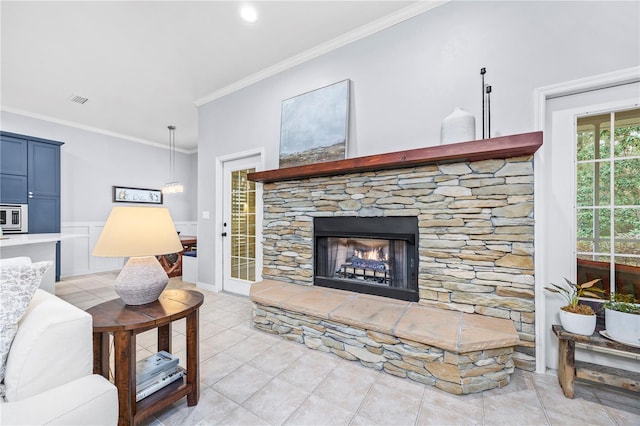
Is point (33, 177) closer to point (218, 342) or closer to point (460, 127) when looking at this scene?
point (218, 342)

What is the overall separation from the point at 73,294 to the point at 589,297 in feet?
18.7

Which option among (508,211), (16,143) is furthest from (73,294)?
(508,211)

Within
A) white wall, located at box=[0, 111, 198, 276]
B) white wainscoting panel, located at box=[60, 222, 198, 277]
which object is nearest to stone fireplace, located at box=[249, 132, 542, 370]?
white wall, located at box=[0, 111, 198, 276]

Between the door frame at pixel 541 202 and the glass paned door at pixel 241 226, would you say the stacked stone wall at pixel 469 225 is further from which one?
the glass paned door at pixel 241 226

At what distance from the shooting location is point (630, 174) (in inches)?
66.9

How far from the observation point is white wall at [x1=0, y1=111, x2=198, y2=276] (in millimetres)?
4648

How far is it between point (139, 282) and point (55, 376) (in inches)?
18.4

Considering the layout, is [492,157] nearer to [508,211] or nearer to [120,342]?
[508,211]

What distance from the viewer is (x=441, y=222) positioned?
2.08 metres

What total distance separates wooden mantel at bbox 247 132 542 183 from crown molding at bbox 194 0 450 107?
4.30 feet

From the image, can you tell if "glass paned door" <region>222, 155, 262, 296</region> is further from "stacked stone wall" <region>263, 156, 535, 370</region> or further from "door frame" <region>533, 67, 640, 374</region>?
"door frame" <region>533, 67, 640, 374</region>

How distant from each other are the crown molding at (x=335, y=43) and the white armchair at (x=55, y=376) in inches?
117

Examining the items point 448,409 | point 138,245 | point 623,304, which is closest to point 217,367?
point 138,245

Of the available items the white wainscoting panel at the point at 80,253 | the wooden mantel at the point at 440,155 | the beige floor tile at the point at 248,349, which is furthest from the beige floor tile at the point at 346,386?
the white wainscoting panel at the point at 80,253
